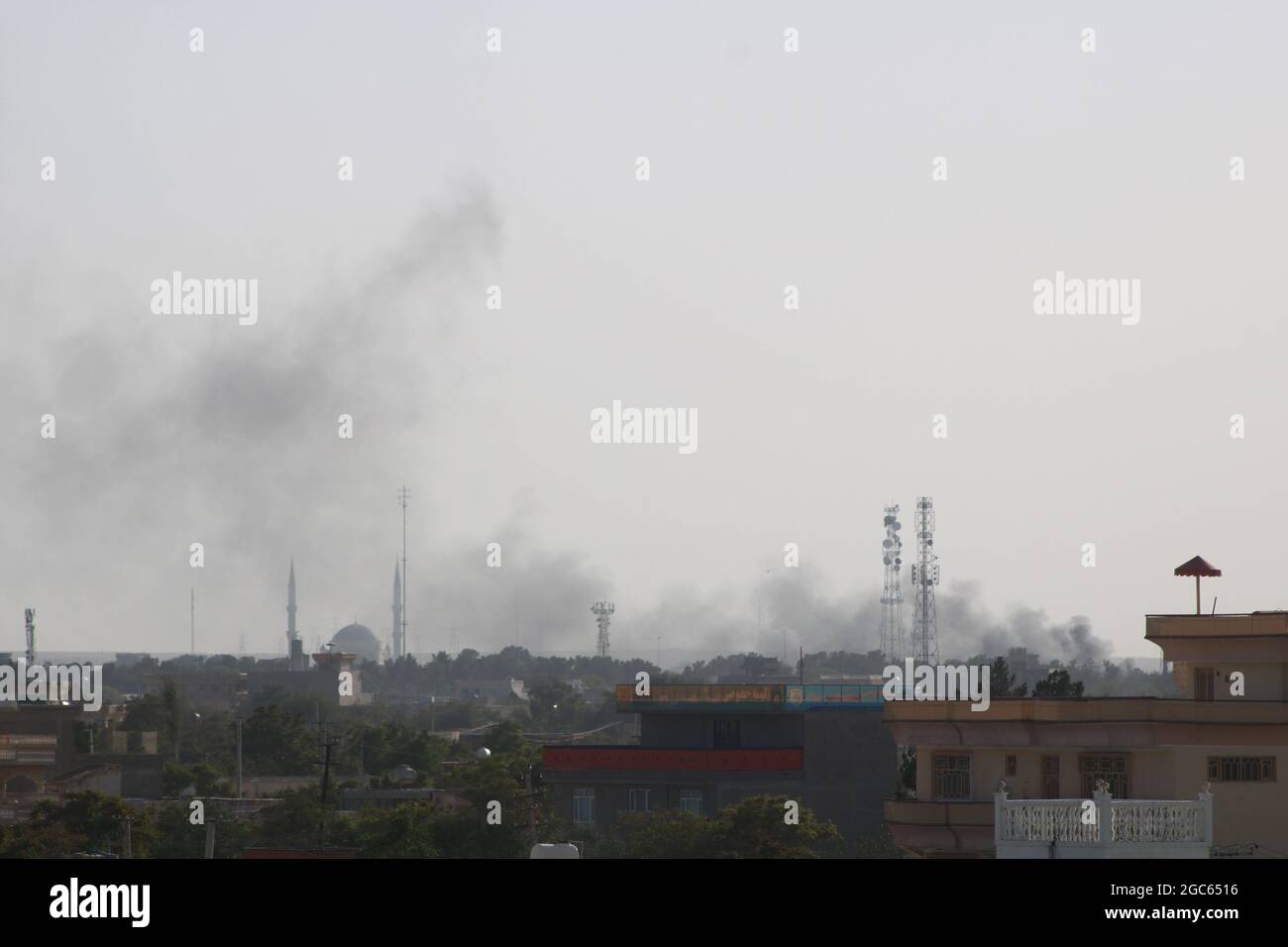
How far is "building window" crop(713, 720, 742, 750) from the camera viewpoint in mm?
100875

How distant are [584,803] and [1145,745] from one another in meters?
49.7

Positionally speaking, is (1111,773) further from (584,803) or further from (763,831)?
(584,803)

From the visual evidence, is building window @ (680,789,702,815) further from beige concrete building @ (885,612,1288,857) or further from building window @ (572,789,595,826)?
beige concrete building @ (885,612,1288,857)

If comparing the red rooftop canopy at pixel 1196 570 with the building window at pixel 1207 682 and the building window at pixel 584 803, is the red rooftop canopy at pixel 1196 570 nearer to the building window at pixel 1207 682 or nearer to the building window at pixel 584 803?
the building window at pixel 1207 682

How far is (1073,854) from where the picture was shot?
110ft

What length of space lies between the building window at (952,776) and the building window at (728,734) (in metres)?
43.9

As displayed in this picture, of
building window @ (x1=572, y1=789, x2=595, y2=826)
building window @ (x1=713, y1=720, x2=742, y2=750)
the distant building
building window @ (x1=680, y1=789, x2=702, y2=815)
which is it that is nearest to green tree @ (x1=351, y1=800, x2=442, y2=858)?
building window @ (x1=572, y1=789, x2=595, y2=826)

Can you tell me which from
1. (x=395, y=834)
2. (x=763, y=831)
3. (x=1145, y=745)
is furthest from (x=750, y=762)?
(x=1145, y=745)

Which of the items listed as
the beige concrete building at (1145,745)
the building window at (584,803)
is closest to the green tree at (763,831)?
the building window at (584,803)

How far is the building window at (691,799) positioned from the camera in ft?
318

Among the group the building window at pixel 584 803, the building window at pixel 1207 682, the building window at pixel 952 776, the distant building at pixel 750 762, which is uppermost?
the building window at pixel 1207 682
